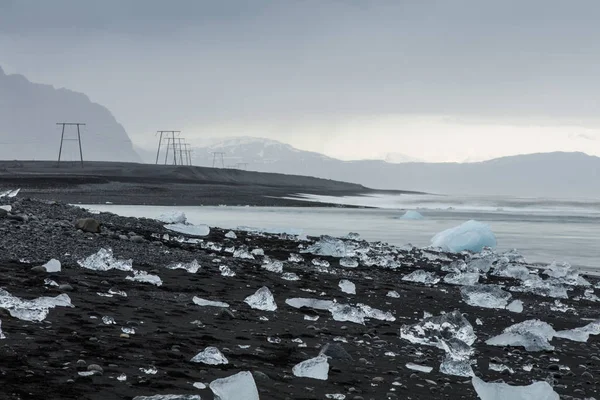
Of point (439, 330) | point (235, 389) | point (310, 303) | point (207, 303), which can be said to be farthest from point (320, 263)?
point (235, 389)

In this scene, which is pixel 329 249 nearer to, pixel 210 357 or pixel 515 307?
pixel 515 307

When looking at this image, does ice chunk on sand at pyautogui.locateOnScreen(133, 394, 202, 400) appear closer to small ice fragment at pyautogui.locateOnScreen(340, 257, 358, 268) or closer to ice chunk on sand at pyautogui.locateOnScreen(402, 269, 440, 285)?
ice chunk on sand at pyautogui.locateOnScreen(402, 269, 440, 285)

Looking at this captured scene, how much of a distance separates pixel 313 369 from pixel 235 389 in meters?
0.88

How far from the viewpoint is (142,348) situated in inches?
182

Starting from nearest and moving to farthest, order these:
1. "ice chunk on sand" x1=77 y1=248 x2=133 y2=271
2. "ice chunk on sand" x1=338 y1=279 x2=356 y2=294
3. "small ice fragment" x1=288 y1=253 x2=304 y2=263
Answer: "ice chunk on sand" x1=77 y1=248 x2=133 y2=271, "ice chunk on sand" x1=338 y1=279 x2=356 y2=294, "small ice fragment" x1=288 y1=253 x2=304 y2=263

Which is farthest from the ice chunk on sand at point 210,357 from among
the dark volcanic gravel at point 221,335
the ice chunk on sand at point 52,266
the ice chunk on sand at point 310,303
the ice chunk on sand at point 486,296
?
the ice chunk on sand at point 486,296

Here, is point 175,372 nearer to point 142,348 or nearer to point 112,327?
point 142,348

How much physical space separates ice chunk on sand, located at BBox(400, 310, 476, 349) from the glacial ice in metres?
2.72

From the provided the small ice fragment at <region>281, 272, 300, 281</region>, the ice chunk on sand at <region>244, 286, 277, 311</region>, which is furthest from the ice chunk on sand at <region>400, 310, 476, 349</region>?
the small ice fragment at <region>281, 272, 300, 281</region>

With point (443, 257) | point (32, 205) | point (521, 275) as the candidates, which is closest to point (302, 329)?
point (521, 275)

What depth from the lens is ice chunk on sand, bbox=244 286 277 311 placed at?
666 centimetres

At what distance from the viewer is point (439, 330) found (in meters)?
6.00

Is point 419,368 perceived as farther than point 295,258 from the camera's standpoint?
No

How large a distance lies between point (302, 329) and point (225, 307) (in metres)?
0.88
